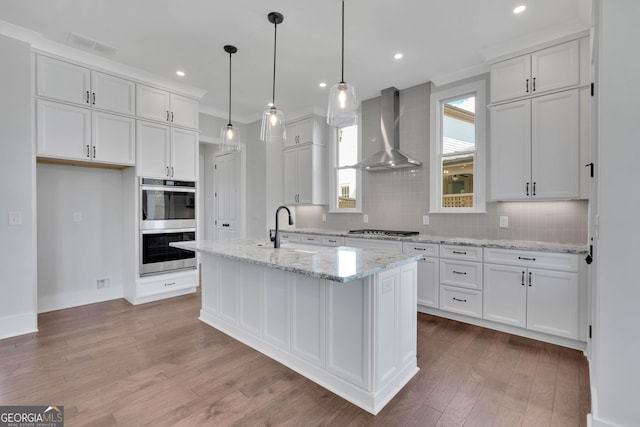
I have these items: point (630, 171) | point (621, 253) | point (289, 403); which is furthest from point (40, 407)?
point (630, 171)

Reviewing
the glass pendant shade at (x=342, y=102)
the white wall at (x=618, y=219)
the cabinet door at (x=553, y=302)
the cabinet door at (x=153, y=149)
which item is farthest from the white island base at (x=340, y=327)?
the cabinet door at (x=153, y=149)

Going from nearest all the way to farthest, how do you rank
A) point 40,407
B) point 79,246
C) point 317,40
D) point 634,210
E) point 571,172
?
point 634,210 < point 40,407 < point 571,172 < point 317,40 < point 79,246

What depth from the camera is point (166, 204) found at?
4.09 meters

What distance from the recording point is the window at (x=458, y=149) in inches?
139

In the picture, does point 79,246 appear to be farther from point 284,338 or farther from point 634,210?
point 634,210

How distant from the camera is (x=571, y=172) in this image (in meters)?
2.77

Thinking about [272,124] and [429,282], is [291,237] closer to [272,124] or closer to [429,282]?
[429,282]

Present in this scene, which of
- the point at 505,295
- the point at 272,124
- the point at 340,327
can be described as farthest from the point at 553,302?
the point at 272,124

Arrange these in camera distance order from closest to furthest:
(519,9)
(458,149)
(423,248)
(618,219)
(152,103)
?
(618,219), (519,9), (423,248), (458,149), (152,103)

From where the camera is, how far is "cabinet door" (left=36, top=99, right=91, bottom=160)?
3.11m

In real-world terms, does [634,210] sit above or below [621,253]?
above

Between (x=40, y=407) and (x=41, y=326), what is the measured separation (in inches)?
68.9

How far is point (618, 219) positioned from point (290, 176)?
4428mm

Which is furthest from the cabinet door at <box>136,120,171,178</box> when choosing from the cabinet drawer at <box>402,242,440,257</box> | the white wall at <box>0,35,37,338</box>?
the cabinet drawer at <box>402,242,440,257</box>
